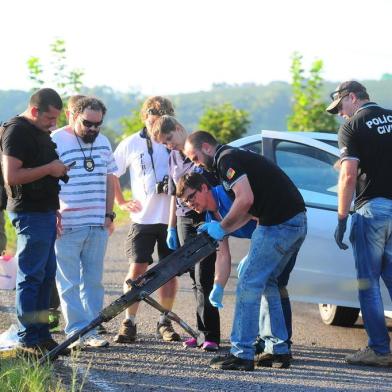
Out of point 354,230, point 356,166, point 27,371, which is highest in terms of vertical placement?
point 356,166

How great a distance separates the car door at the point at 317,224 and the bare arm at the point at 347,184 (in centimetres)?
76

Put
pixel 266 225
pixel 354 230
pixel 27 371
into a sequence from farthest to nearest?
1. pixel 354 230
2. pixel 266 225
3. pixel 27 371

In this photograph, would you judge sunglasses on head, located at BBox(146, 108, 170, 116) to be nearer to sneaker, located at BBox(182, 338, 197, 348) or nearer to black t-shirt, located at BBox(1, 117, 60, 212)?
black t-shirt, located at BBox(1, 117, 60, 212)

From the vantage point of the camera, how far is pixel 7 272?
8.15m

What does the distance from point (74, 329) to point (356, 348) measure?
89.1 inches

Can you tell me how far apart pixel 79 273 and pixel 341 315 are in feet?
8.59

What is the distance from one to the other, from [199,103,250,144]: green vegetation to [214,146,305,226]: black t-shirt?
20103 mm

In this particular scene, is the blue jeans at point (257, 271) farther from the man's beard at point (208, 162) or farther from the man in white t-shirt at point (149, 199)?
the man in white t-shirt at point (149, 199)

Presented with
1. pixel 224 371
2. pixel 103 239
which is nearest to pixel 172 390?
pixel 224 371

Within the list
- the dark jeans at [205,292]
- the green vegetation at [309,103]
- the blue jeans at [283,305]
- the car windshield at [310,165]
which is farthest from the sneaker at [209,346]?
the green vegetation at [309,103]

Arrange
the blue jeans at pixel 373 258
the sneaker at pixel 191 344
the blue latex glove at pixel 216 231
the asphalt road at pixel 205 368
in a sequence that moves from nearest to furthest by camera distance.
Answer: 1. the asphalt road at pixel 205 368
2. the blue latex glove at pixel 216 231
3. the blue jeans at pixel 373 258
4. the sneaker at pixel 191 344

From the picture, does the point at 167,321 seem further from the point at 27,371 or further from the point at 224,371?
the point at 27,371

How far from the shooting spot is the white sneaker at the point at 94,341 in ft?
25.7

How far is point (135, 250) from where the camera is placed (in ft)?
27.4
